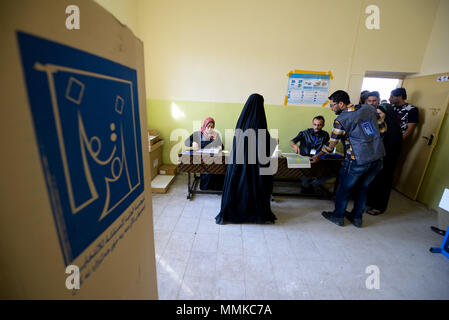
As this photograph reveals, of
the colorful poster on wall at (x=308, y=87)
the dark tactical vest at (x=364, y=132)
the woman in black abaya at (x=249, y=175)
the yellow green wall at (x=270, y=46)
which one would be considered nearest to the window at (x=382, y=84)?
the yellow green wall at (x=270, y=46)

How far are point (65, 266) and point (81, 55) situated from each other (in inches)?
→ 15.6

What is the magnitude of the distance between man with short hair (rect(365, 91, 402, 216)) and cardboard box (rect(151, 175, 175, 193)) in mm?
2920

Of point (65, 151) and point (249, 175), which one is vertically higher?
point (65, 151)

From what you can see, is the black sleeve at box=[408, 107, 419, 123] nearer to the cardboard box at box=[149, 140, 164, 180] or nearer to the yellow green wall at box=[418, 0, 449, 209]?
the yellow green wall at box=[418, 0, 449, 209]

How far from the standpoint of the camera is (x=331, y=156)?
2.82m

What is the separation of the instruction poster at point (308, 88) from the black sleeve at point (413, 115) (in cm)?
115

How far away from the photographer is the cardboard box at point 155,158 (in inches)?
126

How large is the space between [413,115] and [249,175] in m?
2.66

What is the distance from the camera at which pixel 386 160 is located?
2.63 m

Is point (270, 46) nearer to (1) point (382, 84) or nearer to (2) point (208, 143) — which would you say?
(2) point (208, 143)

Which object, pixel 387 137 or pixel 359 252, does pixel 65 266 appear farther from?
pixel 387 137

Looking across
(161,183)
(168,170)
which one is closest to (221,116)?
(168,170)
